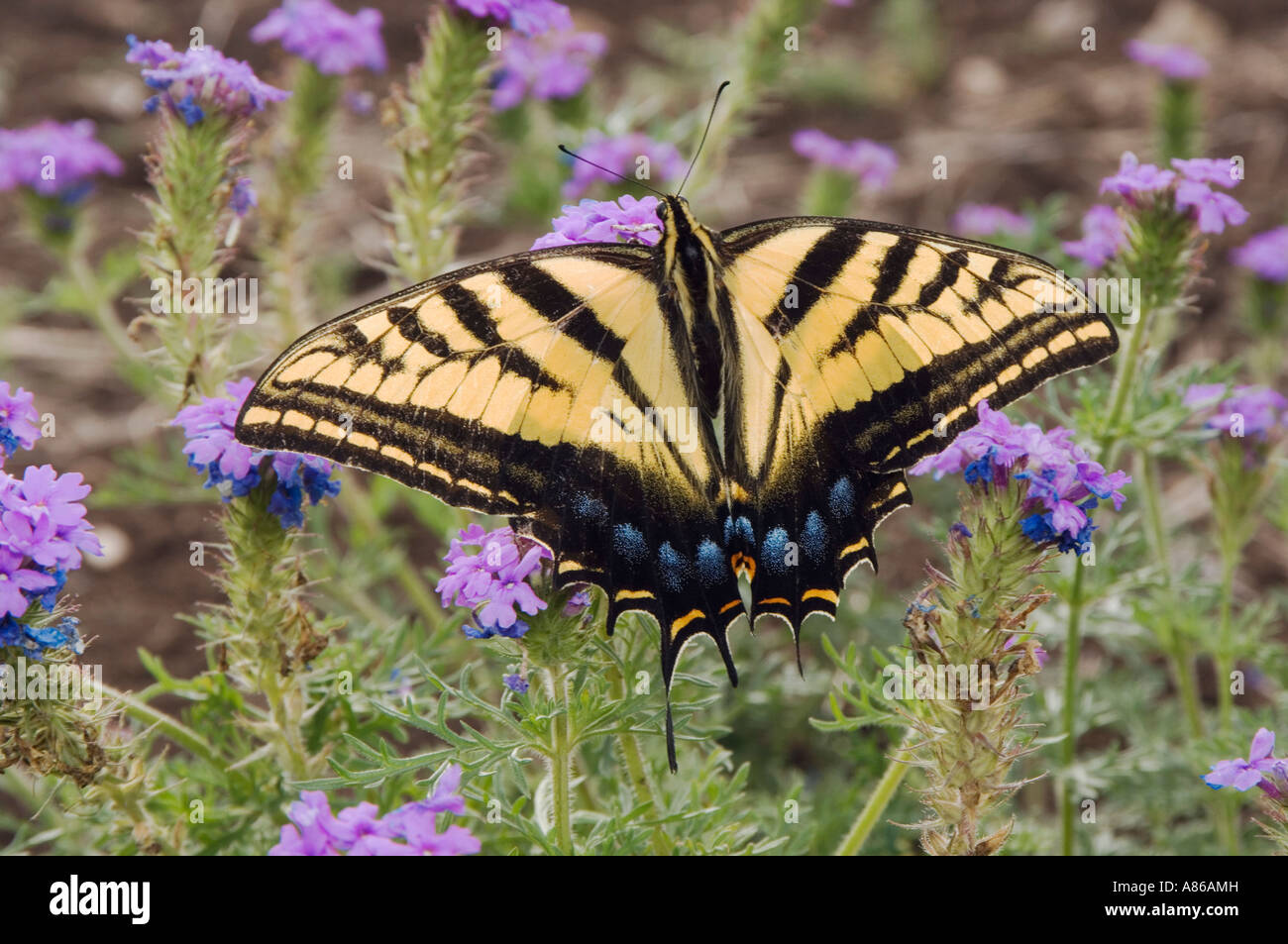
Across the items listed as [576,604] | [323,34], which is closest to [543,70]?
[323,34]

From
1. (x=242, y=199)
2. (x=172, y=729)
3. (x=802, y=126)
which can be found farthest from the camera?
(x=802, y=126)

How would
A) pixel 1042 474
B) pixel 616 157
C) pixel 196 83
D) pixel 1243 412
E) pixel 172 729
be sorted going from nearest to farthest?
pixel 1042 474 < pixel 172 729 < pixel 196 83 < pixel 1243 412 < pixel 616 157

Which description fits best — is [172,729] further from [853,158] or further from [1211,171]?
[853,158]

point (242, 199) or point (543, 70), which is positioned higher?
point (543, 70)

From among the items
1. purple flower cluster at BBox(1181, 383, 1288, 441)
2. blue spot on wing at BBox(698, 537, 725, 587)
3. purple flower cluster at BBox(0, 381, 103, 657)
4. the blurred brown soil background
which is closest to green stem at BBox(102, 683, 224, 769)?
purple flower cluster at BBox(0, 381, 103, 657)

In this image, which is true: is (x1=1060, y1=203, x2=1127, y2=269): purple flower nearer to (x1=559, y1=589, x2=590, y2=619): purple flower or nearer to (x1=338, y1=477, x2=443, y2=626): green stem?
(x1=559, y1=589, x2=590, y2=619): purple flower

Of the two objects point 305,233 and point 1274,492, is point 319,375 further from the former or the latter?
point 1274,492
